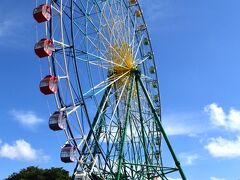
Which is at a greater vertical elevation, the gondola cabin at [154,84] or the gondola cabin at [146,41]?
the gondola cabin at [146,41]

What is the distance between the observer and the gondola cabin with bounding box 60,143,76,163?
22.5 m

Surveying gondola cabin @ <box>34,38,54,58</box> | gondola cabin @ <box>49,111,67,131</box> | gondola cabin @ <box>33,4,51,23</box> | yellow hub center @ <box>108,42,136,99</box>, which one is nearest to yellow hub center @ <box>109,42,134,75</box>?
yellow hub center @ <box>108,42,136,99</box>

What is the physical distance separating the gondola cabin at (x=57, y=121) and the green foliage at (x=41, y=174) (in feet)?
85.6

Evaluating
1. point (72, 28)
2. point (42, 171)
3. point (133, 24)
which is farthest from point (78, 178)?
point (42, 171)

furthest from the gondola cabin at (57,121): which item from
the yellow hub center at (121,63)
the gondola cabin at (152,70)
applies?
the gondola cabin at (152,70)

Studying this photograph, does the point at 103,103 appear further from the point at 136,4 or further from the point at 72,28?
the point at 136,4

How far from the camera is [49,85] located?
885 inches

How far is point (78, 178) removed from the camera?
23.3m

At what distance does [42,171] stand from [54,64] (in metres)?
27.6

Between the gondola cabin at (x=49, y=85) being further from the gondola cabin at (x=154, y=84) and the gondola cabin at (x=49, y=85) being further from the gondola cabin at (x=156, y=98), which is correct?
the gondola cabin at (x=156, y=98)

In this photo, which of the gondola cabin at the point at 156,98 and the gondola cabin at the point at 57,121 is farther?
the gondola cabin at the point at 156,98

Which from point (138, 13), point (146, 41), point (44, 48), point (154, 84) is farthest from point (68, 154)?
point (138, 13)

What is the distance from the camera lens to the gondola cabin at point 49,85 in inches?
887

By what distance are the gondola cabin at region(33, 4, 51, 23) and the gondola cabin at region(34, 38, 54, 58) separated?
1.17 m
